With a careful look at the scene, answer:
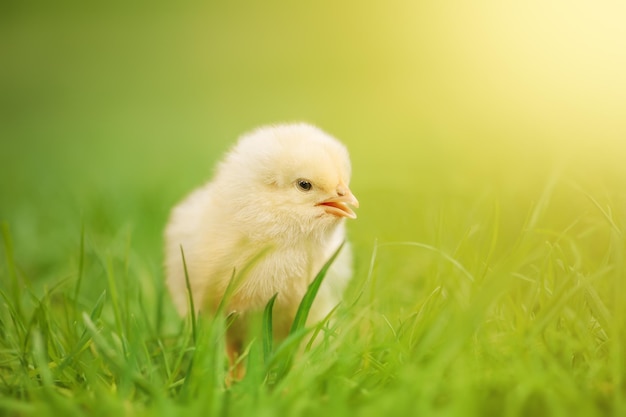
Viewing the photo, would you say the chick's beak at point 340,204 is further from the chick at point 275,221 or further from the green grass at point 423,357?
the green grass at point 423,357

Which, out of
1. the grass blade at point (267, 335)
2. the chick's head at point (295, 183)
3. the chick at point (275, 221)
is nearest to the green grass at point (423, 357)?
the grass blade at point (267, 335)

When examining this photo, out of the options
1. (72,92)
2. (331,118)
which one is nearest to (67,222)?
(331,118)

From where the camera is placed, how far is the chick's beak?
197 centimetres

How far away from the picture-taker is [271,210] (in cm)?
199

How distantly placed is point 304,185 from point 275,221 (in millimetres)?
152

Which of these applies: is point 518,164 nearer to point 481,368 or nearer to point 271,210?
point 271,210

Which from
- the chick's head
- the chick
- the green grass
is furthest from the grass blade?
the chick's head

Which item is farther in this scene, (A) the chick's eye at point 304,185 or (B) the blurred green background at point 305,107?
(B) the blurred green background at point 305,107

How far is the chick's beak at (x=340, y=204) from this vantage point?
77.5 inches

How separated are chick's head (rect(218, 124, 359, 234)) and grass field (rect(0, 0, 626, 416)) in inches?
9.0

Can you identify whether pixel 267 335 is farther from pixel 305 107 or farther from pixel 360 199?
pixel 305 107

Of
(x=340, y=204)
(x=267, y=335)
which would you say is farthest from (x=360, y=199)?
(x=267, y=335)

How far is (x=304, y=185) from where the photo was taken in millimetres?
2016

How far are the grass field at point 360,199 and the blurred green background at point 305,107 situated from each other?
27 mm
